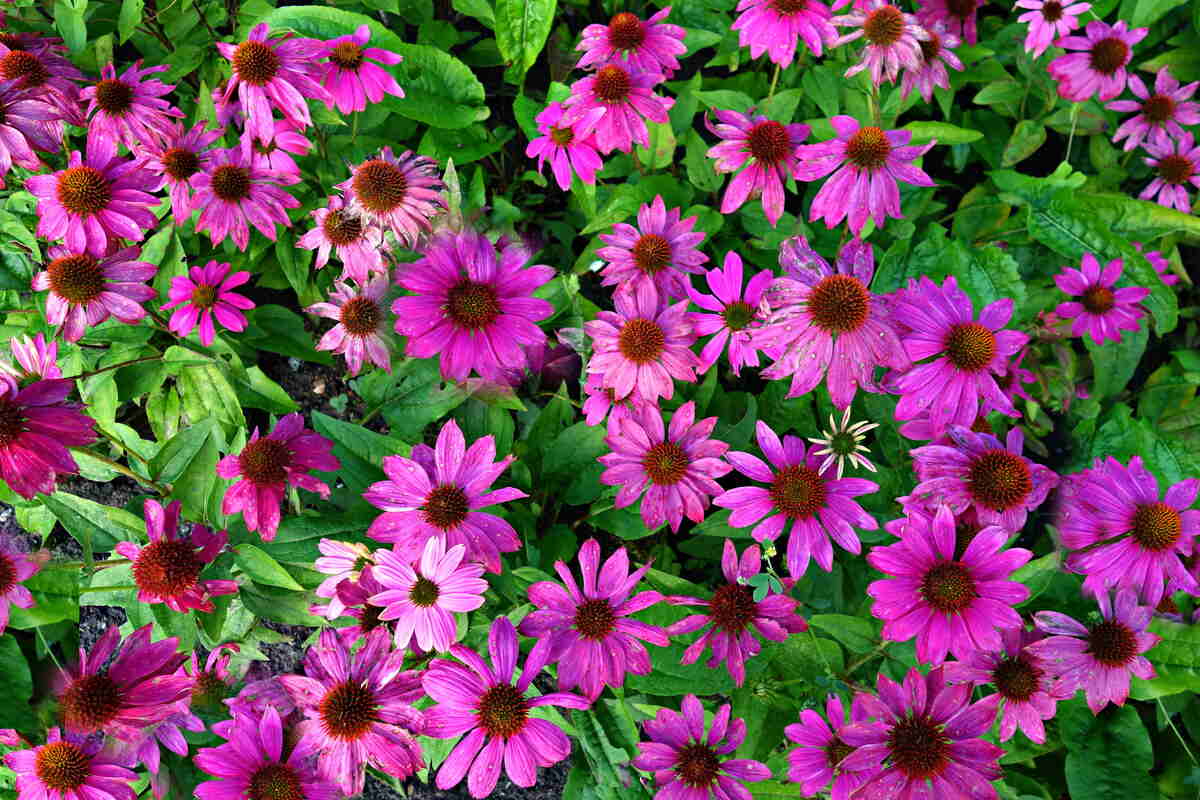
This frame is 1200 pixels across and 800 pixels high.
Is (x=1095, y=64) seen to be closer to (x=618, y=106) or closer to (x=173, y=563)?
(x=618, y=106)

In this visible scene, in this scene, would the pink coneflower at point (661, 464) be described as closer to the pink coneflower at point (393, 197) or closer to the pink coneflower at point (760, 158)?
the pink coneflower at point (760, 158)

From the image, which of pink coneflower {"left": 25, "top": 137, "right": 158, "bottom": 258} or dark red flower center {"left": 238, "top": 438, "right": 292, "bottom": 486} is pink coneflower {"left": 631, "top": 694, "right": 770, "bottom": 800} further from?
pink coneflower {"left": 25, "top": 137, "right": 158, "bottom": 258}

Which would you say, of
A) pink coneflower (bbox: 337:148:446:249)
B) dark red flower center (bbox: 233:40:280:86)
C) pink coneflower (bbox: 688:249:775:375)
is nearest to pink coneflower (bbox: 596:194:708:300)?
pink coneflower (bbox: 688:249:775:375)

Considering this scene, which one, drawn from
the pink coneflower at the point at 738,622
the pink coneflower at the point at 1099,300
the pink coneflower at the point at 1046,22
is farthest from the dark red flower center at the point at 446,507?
Answer: the pink coneflower at the point at 1046,22

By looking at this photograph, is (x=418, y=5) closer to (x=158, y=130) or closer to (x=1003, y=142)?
(x=158, y=130)

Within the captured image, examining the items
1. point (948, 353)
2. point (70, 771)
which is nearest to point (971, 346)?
point (948, 353)
